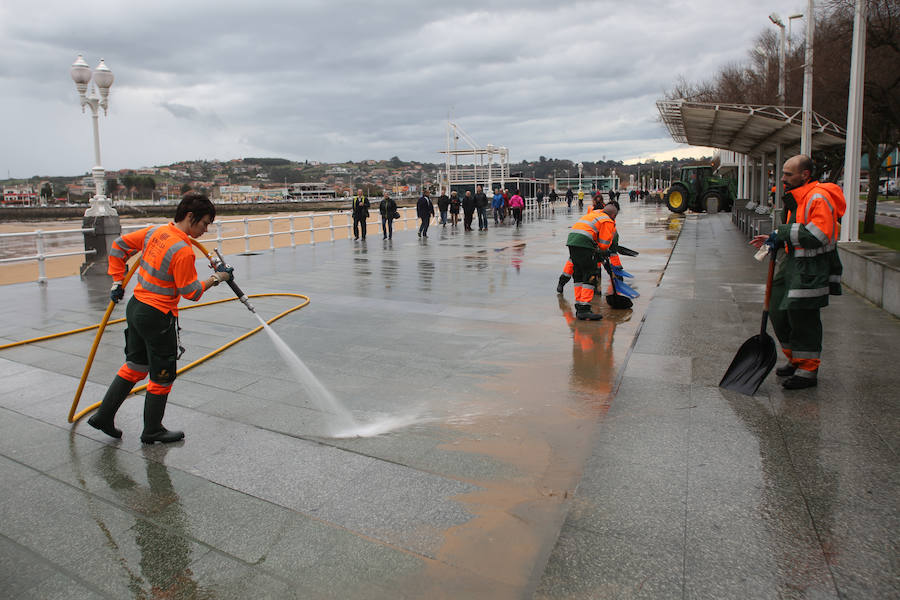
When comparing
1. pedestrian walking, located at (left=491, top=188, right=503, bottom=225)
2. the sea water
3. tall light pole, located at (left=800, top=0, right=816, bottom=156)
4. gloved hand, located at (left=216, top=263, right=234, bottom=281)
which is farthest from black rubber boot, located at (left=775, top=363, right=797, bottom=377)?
pedestrian walking, located at (left=491, top=188, right=503, bottom=225)

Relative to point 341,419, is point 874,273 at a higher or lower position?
higher

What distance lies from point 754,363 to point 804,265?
2.84 feet

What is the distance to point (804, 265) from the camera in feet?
16.0

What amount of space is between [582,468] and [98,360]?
5.08 meters

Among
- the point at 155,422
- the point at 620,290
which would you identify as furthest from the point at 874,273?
the point at 155,422

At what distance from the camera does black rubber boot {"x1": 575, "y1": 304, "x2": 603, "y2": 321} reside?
26.4 feet

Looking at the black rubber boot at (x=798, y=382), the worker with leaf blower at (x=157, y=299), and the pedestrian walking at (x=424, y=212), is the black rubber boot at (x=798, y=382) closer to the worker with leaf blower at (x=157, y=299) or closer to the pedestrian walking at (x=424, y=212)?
the worker with leaf blower at (x=157, y=299)

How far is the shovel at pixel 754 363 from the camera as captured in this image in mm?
5051

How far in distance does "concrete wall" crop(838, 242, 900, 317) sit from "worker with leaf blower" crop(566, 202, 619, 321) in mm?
3469

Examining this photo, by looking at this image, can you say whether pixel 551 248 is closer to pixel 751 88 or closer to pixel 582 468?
pixel 582 468

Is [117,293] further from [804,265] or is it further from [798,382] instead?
[798,382]

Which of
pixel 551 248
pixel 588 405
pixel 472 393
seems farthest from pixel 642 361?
pixel 551 248

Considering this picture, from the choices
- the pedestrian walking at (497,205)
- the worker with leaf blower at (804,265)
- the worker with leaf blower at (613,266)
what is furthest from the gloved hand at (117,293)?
the pedestrian walking at (497,205)

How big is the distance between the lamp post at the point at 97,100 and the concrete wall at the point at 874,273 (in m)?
15.1
